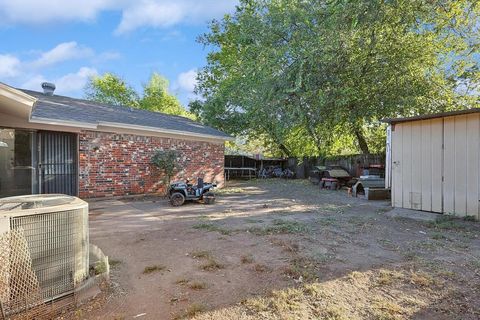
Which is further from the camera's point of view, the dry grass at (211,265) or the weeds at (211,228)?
the weeds at (211,228)

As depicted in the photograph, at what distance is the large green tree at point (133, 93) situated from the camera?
104 ft

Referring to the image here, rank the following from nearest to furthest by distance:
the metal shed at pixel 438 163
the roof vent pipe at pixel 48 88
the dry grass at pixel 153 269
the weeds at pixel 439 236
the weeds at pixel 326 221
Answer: the dry grass at pixel 153 269
the weeds at pixel 439 236
the weeds at pixel 326 221
the metal shed at pixel 438 163
the roof vent pipe at pixel 48 88

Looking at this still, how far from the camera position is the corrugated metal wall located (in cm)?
639

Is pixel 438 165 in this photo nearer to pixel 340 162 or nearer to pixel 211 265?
pixel 211 265

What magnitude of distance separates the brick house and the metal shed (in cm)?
692

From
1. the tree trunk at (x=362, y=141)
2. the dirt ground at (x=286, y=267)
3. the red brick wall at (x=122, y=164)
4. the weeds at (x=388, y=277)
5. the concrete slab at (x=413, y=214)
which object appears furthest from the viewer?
the tree trunk at (x=362, y=141)

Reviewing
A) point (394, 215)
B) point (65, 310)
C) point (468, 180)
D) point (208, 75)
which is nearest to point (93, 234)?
point (65, 310)

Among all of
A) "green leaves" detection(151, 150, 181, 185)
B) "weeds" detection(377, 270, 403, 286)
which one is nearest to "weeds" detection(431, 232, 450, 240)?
"weeds" detection(377, 270, 403, 286)

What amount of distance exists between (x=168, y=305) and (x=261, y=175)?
1731cm

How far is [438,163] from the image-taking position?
6887mm

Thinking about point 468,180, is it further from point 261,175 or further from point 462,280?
point 261,175

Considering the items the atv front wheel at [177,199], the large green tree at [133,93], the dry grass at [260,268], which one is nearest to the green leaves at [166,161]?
the atv front wheel at [177,199]

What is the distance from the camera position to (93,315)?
258cm

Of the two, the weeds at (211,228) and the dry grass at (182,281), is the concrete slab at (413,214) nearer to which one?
the weeds at (211,228)
